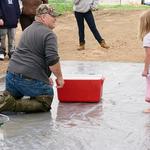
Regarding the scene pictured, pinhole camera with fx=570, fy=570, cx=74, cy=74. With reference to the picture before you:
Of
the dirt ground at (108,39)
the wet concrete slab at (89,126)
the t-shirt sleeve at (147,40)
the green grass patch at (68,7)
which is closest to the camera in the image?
the wet concrete slab at (89,126)

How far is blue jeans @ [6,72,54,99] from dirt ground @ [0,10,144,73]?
2692 millimetres

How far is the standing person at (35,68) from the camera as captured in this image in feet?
20.8

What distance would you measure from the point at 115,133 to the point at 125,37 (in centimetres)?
816

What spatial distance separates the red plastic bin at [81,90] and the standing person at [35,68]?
0.41 metres

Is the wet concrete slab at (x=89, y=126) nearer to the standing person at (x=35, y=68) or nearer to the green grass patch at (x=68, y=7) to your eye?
the standing person at (x=35, y=68)

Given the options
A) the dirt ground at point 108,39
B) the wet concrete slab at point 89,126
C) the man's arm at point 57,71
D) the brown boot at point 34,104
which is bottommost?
the dirt ground at point 108,39

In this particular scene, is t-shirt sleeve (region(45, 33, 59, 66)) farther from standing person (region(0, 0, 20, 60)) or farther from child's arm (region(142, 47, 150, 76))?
standing person (region(0, 0, 20, 60))

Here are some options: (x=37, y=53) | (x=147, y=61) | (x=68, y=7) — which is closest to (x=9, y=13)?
(x=37, y=53)

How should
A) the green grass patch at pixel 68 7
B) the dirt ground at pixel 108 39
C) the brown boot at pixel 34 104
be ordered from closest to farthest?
the brown boot at pixel 34 104
the dirt ground at pixel 108 39
the green grass patch at pixel 68 7

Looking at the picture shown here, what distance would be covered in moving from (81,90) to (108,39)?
6696mm

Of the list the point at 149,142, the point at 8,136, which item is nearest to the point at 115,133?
the point at 149,142

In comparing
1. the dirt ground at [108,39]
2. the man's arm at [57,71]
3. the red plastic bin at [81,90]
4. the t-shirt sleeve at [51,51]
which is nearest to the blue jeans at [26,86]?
the man's arm at [57,71]

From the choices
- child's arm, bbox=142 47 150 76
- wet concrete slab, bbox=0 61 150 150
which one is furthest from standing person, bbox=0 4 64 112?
child's arm, bbox=142 47 150 76

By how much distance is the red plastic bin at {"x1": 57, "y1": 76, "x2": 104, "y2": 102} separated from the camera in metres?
6.84
